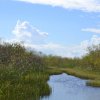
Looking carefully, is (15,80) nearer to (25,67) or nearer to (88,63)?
(25,67)

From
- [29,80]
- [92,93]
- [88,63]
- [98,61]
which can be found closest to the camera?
[29,80]

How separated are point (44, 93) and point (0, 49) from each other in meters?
21.2

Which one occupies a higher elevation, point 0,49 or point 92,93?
point 0,49

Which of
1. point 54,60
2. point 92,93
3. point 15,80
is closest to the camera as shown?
point 15,80

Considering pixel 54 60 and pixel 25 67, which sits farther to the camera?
pixel 54 60

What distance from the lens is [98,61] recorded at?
304 ft

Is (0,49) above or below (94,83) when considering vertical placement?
above

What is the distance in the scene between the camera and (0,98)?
88.2 feet

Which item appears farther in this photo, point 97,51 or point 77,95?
point 97,51

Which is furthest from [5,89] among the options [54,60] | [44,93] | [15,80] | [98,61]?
[54,60]

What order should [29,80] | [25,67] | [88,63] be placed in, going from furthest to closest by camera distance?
[88,63] < [25,67] < [29,80]

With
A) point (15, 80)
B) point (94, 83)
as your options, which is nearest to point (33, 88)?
point (15, 80)

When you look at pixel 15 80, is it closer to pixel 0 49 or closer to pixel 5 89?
pixel 5 89

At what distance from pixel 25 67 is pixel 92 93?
8.72 meters
